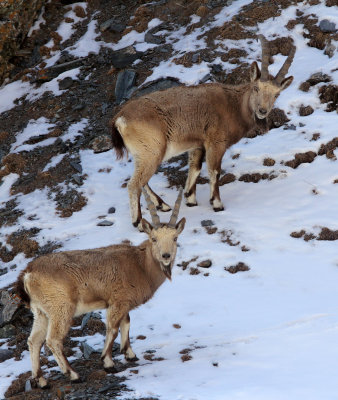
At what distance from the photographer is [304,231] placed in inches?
479

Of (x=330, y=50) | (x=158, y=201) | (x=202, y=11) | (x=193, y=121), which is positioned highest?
(x=202, y=11)

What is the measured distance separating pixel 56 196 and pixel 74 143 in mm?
2509

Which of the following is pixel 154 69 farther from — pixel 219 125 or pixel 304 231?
pixel 304 231

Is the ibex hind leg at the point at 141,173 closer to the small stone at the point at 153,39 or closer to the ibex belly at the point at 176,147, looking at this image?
the ibex belly at the point at 176,147

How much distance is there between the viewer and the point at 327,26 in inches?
727

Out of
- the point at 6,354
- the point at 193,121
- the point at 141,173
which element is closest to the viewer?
the point at 6,354

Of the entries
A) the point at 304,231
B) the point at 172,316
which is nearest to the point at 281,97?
the point at 304,231

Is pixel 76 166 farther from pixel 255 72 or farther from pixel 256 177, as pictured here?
pixel 255 72

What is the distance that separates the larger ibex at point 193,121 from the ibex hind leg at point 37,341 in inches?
192

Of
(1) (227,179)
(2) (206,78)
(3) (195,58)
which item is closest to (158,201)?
(1) (227,179)

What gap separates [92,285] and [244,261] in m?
3.95

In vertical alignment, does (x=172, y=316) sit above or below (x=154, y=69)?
below

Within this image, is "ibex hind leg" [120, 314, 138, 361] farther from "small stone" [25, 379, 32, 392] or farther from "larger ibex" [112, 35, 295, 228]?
"larger ibex" [112, 35, 295, 228]

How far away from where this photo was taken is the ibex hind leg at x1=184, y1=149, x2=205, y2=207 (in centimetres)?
1391
